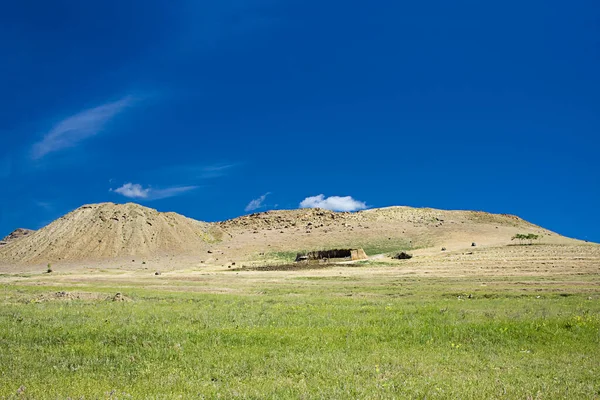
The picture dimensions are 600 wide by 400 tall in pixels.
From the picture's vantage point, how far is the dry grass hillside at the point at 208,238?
3922 inches

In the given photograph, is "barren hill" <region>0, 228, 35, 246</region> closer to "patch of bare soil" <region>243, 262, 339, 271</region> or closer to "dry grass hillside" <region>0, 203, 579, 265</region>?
"dry grass hillside" <region>0, 203, 579, 265</region>

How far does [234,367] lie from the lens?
1289 centimetres

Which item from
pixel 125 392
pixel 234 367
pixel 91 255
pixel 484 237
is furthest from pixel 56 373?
pixel 484 237

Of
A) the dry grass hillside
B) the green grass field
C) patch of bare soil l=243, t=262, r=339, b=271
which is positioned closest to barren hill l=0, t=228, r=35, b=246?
the dry grass hillside

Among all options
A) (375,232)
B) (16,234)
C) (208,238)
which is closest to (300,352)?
(375,232)

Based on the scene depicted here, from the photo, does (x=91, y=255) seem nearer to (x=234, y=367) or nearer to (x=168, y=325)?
(x=168, y=325)

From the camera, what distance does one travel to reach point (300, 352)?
14.6 meters

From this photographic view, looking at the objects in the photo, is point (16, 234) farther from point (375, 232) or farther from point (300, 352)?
point (300, 352)

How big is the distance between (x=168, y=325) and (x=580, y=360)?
1463 cm

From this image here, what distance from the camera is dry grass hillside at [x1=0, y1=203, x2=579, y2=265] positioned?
9962 centimetres

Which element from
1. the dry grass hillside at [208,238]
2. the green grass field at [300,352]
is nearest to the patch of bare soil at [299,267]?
the dry grass hillside at [208,238]

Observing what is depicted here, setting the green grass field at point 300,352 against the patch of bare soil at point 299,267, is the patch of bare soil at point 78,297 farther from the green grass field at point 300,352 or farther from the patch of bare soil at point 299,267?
the patch of bare soil at point 299,267

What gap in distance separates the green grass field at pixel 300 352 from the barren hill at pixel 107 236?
81.8 metres

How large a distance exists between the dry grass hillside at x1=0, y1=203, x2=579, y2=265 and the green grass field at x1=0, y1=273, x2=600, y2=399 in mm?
69868
